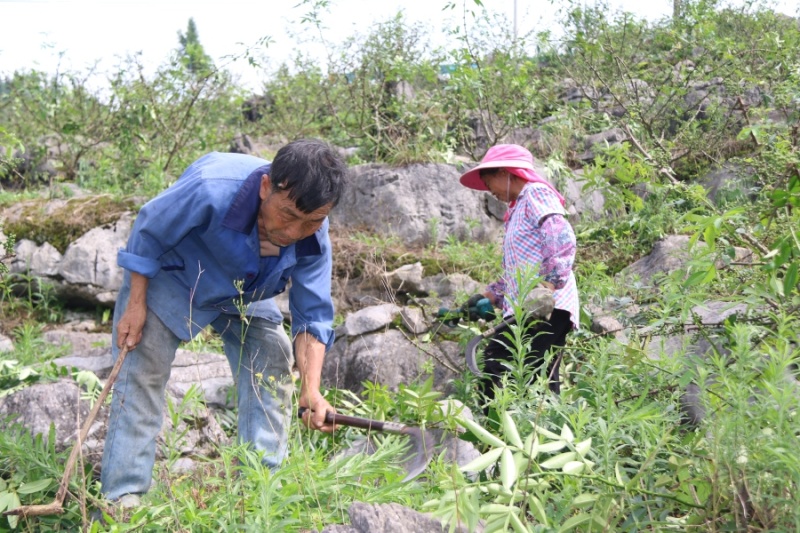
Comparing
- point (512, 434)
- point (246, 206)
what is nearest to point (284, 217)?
point (246, 206)

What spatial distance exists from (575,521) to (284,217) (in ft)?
5.48

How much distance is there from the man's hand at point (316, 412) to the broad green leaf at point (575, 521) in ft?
4.90

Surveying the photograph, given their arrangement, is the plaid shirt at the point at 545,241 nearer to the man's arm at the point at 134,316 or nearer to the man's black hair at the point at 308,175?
the man's black hair at the point at 308,175

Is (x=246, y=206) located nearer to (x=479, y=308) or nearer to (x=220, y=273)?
(x=220, y=273)

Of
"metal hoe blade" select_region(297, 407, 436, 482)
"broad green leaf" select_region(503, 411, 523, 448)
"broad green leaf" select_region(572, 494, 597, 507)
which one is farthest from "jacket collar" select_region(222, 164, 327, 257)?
"broad green leaf" select_region(572, 494, 597, 507)

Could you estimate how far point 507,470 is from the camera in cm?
174

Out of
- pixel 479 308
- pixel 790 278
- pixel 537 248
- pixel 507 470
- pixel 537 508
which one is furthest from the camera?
pixel 479 308

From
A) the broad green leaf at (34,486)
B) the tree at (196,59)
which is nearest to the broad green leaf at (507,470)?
the broad green leaf at (34,486)

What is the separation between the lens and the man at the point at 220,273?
3.10 meters

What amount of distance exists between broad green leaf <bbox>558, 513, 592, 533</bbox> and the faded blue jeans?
137 cm

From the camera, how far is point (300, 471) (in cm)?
262

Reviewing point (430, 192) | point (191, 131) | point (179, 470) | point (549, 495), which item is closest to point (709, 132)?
point (430, 192)

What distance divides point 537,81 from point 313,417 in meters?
6.07

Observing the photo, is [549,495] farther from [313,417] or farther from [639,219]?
[639,219]
